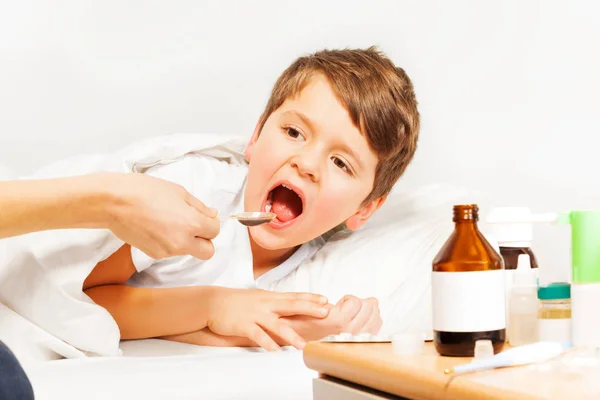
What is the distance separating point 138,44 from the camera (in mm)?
1990

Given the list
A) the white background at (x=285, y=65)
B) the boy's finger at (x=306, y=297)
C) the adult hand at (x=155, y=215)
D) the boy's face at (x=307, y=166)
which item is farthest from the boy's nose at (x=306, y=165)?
the white background at (x=285, y=65)

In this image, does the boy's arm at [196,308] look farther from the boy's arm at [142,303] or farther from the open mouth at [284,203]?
the open mouth at [284,203]

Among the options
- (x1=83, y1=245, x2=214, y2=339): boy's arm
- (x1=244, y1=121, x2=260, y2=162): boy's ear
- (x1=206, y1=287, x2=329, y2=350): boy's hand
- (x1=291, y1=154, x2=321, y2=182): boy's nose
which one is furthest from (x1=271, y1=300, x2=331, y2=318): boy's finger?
(x1=244, y1=121, x2=260, y2=162): boy's ear

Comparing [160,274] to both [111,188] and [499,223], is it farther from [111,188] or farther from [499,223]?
[499,223]

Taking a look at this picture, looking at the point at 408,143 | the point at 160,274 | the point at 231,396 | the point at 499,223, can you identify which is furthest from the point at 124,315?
the point at 499,223

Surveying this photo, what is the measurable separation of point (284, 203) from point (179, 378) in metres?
0.56

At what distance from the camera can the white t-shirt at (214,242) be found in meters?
1.49

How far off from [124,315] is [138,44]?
844 millimetres

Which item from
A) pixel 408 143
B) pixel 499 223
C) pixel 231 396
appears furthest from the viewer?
pixel 408 143

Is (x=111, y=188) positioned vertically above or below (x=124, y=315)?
above

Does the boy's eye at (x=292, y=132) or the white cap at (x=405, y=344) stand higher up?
the boy's eye at (x=292, y=132)

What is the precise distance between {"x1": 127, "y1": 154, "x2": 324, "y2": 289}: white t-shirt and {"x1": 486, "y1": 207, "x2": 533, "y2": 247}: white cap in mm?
734

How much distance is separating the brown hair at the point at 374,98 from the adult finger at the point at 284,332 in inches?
13.9

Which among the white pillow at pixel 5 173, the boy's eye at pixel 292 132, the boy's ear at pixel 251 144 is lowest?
the white pillow at pixel 5 173
